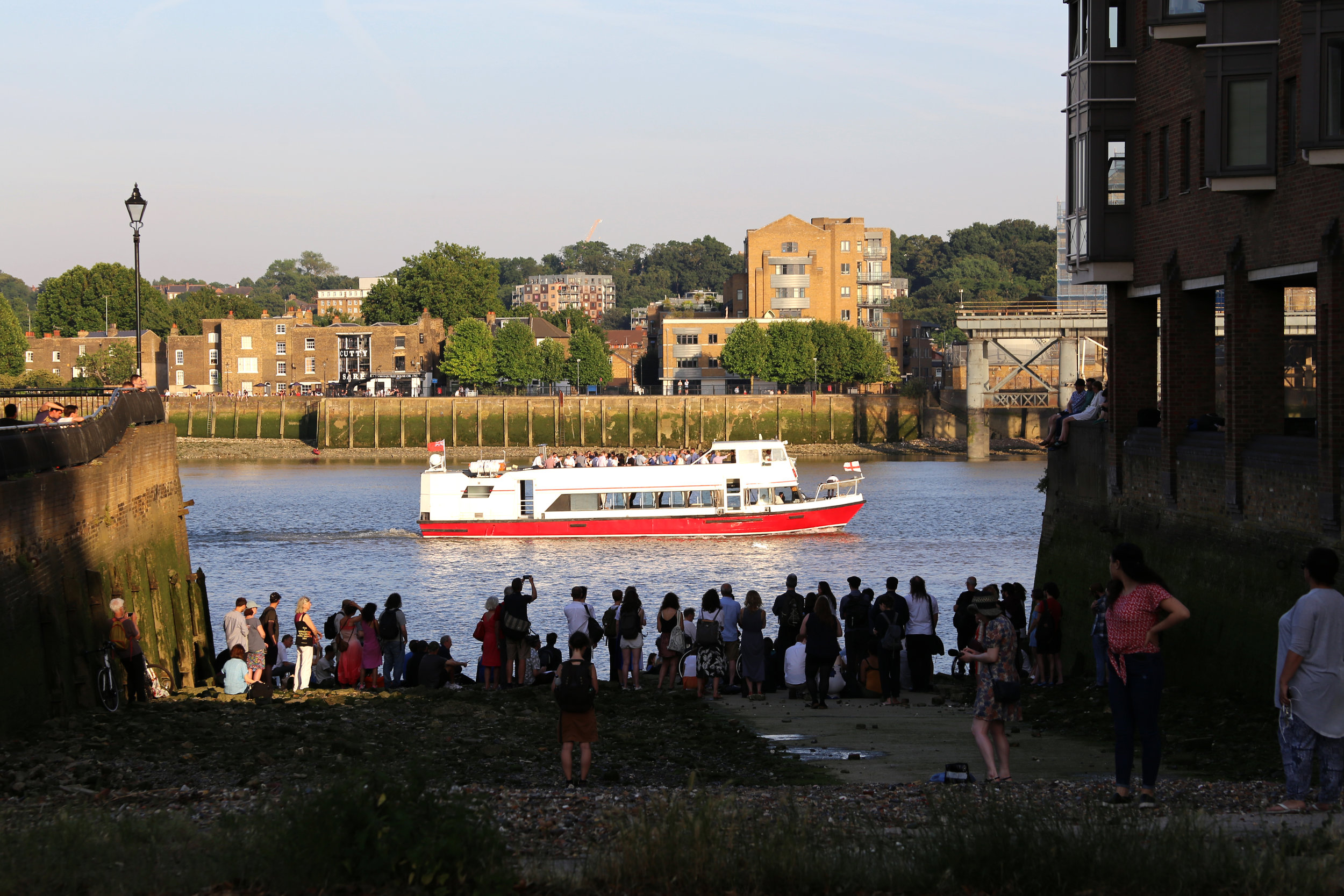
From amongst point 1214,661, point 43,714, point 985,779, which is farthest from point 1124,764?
point 43,714

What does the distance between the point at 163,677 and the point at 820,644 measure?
11.1m

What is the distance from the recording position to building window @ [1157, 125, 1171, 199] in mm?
22547

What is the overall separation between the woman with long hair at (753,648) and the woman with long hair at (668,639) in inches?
41.3

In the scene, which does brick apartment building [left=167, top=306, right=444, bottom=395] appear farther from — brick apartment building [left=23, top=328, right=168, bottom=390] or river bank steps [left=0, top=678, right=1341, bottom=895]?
river bank steps [left=0, top=678, right=1341, bottom=895]

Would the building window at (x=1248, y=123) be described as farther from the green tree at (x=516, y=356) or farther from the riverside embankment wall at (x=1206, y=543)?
the green tree at (x=516, y=356)

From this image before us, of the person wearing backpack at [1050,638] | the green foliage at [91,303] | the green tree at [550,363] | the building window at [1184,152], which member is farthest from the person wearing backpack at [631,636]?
the green foliage at [91,303]

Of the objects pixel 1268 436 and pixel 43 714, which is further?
pixel 1268 436

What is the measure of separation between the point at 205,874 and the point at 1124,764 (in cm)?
638

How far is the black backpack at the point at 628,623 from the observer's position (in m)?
20.6

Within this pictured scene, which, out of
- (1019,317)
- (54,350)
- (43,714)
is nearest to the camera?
(43,714)

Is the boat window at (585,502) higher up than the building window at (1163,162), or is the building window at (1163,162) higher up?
the building window at (1163,162)

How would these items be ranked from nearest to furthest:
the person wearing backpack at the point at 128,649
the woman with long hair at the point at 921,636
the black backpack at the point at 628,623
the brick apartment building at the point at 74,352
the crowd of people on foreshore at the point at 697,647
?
the person wearing backpack at the point at 128,649 < the crowd of people on foreshore at the point at 697,647 < the woman with long hair at the point at 921,636 < the black backpack at the point at 628,623 < the brick apartment building at the point at 74,352

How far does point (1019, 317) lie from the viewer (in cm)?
8719

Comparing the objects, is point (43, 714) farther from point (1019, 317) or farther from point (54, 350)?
point (54, 350)
